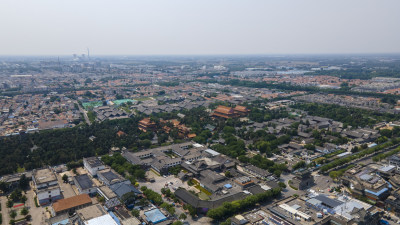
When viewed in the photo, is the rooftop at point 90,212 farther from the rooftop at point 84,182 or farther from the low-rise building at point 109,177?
the low-rise building at point 109,177

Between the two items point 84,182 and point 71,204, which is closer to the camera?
point 71,204

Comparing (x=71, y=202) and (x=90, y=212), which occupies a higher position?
(x=90, y=212)

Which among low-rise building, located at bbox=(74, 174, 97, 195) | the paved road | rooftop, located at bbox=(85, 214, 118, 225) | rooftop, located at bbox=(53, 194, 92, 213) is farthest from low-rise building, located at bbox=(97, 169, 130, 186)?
the paved road

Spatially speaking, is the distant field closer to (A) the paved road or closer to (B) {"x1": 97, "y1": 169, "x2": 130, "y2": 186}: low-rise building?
(B) {"x1": 97, "y1": 169, "x2": 130, "y2": 186}: low-rise building

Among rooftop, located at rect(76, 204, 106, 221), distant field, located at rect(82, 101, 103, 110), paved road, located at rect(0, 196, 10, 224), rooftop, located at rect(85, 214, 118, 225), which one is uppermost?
rooftop, located at rect(85, 214, 118, 225)

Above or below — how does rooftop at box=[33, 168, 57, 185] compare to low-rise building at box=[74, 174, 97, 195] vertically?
above

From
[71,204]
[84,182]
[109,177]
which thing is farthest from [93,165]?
[71,204]

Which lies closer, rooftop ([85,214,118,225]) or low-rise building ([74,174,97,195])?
rooftop ([85,214,118,225])

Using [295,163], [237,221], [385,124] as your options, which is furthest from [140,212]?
[385,124]

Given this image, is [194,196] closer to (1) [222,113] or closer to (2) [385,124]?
(1) [222,113]

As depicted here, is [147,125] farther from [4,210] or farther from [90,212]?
[90,212]

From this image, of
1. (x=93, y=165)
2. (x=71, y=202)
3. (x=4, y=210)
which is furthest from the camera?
(x=93, y=165)
